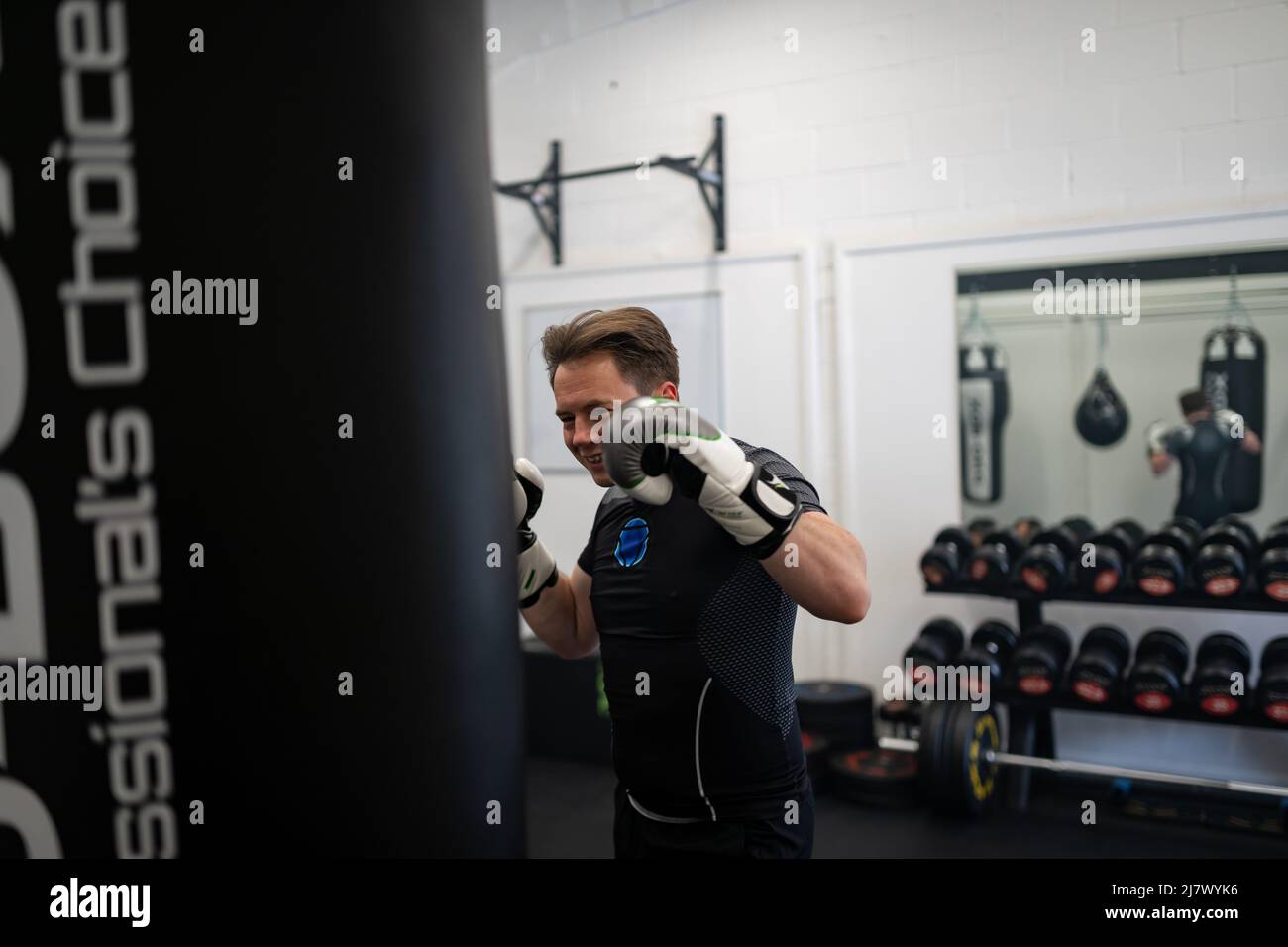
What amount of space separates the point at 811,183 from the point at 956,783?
2.41m

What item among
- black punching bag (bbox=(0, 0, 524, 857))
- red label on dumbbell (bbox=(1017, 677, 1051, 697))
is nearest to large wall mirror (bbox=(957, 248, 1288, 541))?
red label on dumbbell (bbox=(1017, 677, 1051, 697))

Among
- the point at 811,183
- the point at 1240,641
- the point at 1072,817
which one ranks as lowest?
the point at 1072,817

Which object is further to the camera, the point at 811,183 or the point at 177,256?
the point at 811,183

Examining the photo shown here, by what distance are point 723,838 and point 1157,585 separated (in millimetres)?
2414

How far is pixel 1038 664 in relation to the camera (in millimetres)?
3404

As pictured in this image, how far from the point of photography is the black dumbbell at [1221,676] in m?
3.16

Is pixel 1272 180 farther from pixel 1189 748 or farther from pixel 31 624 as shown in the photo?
pixel 31 624

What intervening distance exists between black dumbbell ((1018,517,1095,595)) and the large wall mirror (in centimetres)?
39

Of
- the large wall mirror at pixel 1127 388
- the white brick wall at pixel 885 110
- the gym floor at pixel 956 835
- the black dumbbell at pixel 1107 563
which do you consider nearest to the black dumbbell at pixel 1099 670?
the black dumbbell at pixel 1107 563

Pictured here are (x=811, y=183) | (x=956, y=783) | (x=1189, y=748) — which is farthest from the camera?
(x=811, y=183)

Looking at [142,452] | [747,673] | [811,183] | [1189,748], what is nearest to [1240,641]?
[1189,748]

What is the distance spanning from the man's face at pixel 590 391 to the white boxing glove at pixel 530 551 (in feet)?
0.39

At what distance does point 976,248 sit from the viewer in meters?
3.88

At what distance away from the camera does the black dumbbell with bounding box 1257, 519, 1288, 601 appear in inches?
122
